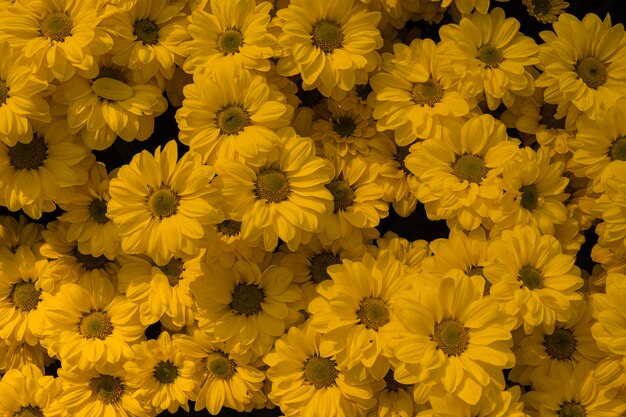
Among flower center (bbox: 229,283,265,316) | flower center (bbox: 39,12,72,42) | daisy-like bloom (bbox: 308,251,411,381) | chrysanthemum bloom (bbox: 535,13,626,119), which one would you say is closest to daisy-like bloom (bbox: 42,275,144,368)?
flower center (bbox: 229,283,265,316)

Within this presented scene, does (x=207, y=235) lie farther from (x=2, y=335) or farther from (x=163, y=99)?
(x=2, y=335)

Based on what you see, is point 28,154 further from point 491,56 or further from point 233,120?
point 491,56

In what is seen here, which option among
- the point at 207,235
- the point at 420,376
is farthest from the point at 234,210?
the point at 420,376

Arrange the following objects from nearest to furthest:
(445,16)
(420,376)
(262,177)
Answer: (420,376) → (262,177) → (445,16)

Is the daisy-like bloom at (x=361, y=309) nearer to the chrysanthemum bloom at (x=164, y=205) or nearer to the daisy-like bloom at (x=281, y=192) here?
the daisy-like bloom at (x=281, y=192)

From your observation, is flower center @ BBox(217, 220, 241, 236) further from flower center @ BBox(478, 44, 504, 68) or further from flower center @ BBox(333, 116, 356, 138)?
flower center @ BBox(478, 44, 504, 68)

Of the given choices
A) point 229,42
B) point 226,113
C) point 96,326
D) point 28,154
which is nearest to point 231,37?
point 229,42
